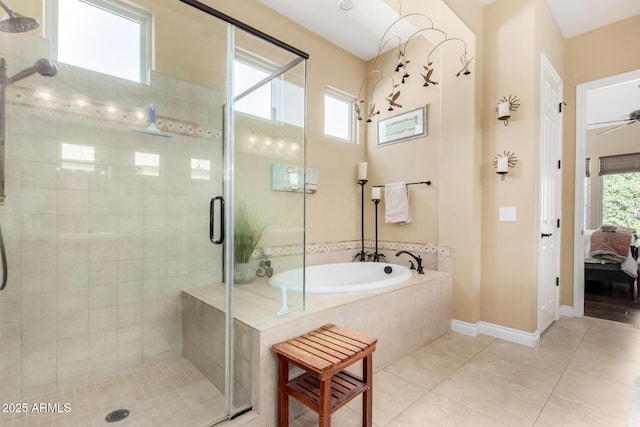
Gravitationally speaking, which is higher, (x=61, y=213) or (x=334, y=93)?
(x=334, y=93)

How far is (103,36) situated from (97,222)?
125cm

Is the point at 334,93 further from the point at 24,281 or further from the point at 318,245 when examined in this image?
the point at 24,281

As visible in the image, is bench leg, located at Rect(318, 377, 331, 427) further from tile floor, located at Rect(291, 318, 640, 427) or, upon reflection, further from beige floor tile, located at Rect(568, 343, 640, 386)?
beige floor tile, located at Rect(568, 343, 640, 386)

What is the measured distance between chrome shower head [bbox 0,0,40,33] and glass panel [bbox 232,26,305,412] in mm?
1163

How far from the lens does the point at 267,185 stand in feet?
6.62

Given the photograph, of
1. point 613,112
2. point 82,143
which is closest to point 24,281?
point 82,143

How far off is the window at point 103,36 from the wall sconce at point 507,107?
9.28 ft

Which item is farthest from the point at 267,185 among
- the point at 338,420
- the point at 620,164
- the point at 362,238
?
the point at 620,164

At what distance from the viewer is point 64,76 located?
188cm

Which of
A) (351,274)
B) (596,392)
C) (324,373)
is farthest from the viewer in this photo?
(351,274)

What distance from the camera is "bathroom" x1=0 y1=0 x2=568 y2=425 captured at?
5.80 ft

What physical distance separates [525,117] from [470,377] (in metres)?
2.09

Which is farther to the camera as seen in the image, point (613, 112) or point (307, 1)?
point (613, 112)

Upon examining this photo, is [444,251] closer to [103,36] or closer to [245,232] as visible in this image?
[245,232]
